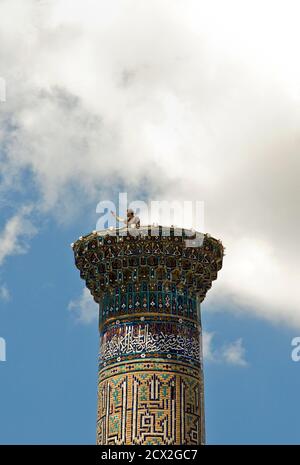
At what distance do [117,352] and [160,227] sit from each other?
2.08 m

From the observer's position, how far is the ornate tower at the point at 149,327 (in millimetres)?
15180

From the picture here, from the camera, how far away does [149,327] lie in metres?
15.7

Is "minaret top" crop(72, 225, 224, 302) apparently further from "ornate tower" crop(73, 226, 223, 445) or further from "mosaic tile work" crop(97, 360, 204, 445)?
"mosaic tile work" crop(97, 360, 204, 445)

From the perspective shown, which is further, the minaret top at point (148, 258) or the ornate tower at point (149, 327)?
the minaret top at point (148, 258)

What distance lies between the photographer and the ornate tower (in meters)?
15.2

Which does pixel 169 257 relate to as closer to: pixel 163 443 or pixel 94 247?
pixel 94 247

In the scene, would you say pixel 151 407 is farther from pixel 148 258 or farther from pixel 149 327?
pixel 148 258

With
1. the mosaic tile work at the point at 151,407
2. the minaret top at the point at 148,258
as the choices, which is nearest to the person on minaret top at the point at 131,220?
the minaret top at the point at 148,258

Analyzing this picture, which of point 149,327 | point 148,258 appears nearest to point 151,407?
point 149,327

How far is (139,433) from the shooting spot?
15.0 metres

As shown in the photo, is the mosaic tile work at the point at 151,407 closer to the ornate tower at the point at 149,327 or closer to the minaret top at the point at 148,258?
→ the ornate tower at the point at 149,327

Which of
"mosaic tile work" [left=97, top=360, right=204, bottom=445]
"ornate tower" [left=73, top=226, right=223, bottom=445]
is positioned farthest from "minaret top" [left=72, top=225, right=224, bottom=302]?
"mosaic tile work" [left=97, top=360, right=204, bottom=445]
